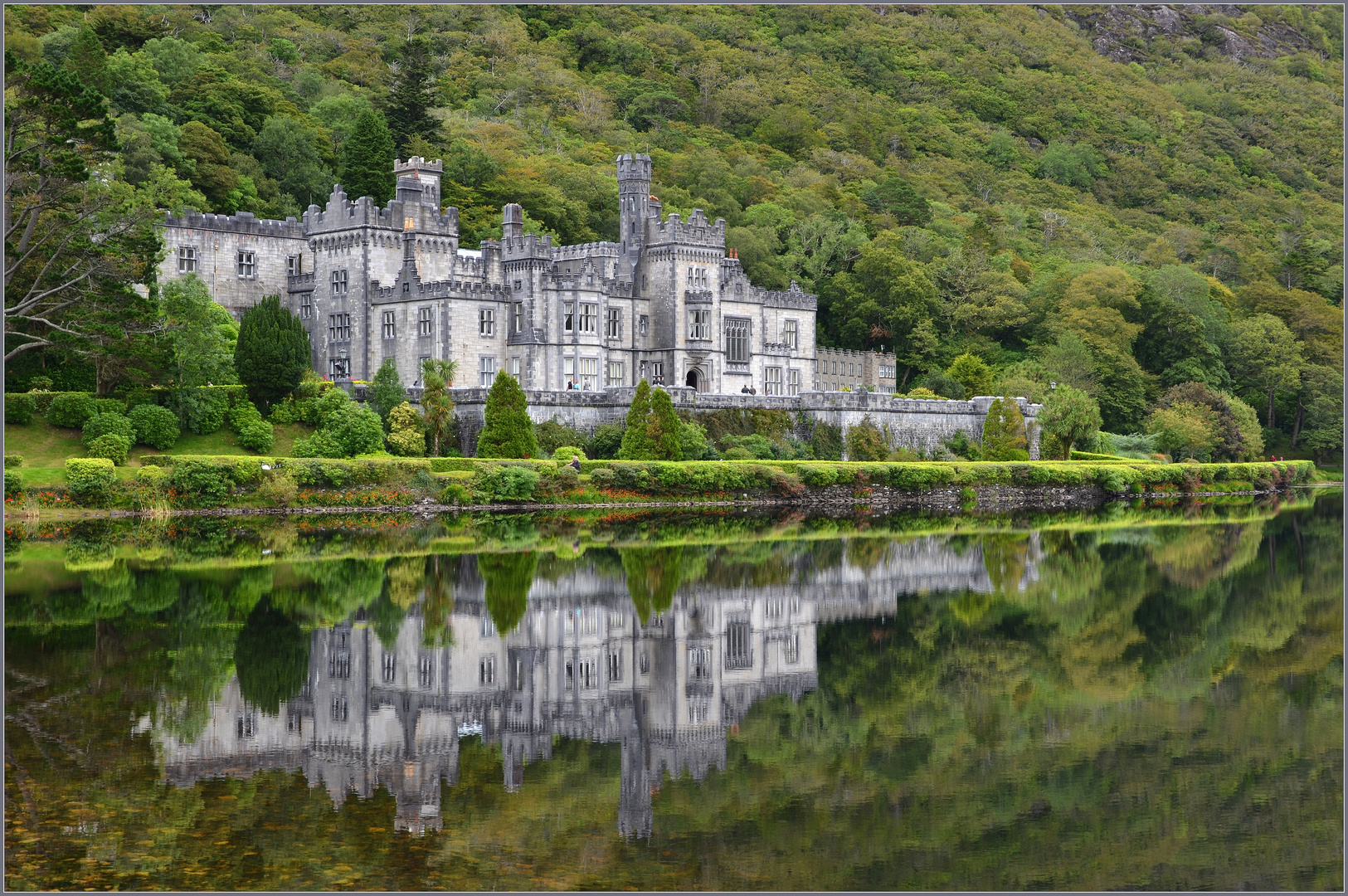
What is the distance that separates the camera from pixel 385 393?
54.9 meters

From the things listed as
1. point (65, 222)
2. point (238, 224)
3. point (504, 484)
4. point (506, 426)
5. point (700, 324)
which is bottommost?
point (504, 484)

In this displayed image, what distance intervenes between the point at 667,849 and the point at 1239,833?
5580 mm

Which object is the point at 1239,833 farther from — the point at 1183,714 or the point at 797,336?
the point at 797,336

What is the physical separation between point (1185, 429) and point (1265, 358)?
19613mm

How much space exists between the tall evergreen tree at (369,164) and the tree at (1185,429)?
4062 cm

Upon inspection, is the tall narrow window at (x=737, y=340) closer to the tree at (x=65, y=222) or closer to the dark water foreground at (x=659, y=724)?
the tree at (x=65, y=222)

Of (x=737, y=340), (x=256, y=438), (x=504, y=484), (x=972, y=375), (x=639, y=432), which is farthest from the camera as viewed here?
(x=972, y=375)

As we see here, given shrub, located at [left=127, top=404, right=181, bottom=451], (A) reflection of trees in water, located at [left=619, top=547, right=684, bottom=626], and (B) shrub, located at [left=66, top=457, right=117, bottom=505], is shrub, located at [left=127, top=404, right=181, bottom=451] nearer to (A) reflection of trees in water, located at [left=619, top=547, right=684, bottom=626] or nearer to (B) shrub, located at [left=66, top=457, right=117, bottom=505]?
(B) shrub, located at [left=66, top=457, right=117, bottom=505]

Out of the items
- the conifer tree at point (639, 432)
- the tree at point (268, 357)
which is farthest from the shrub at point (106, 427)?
the conifer tree at point (639, 432)

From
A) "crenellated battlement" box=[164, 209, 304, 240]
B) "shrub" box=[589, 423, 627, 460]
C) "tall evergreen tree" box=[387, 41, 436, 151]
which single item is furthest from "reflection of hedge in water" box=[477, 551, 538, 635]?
"tall evergreen tree" box=[387, 41, 436, 151]

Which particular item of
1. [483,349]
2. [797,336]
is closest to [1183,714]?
[483,349]

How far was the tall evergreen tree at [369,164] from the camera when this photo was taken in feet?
240

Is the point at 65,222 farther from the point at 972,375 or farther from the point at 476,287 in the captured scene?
the point at 972,375

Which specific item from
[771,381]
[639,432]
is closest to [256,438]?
[639,432]
